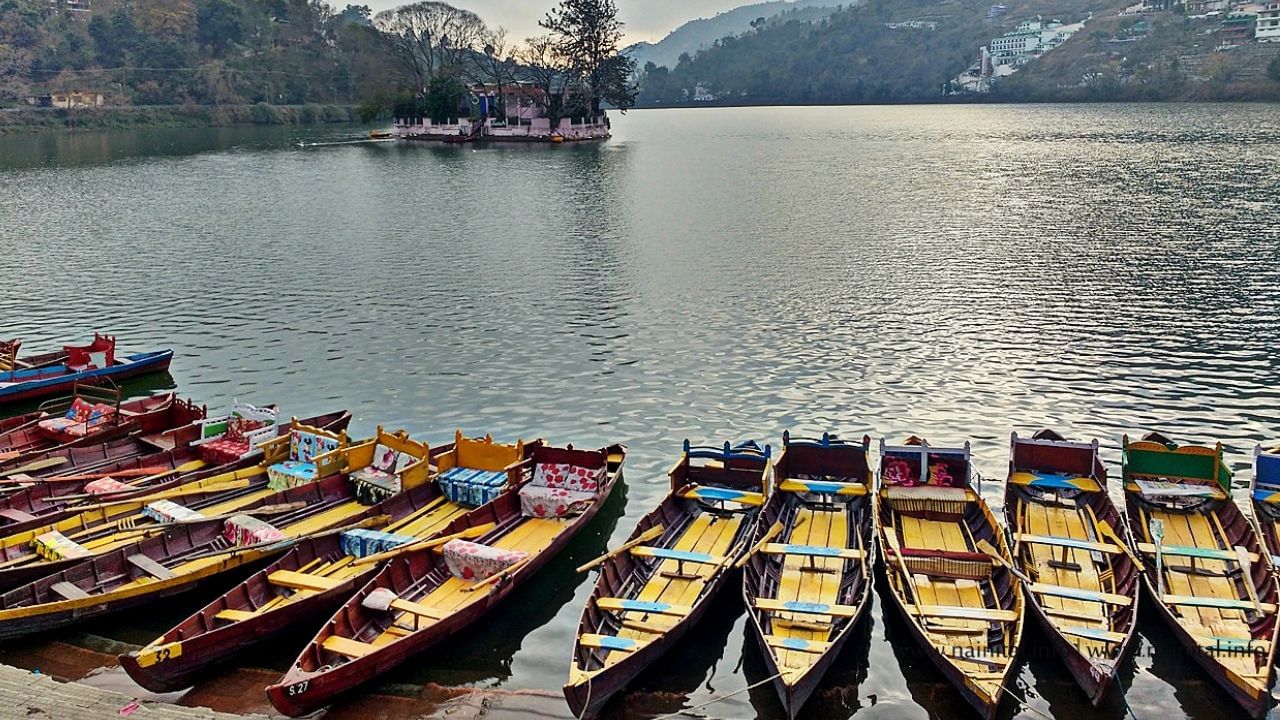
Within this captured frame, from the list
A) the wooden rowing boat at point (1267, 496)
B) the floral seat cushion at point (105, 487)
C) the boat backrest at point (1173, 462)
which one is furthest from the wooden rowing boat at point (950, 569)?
the floral seat cushion at point (105, 487)

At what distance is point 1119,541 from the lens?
20.1 m

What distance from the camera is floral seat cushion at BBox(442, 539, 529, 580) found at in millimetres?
19922

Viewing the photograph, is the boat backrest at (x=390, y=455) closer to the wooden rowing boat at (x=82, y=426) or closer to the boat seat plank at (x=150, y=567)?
the boat seat plank at (x=150, y=567)

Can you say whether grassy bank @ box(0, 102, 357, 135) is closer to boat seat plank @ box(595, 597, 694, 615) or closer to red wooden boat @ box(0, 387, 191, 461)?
red wooden boat @ box(0, 387, 191, 461)

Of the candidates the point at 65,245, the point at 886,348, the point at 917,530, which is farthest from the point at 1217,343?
the point at 65,245

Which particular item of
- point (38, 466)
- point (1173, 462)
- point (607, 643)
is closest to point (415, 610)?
point (607, 643)

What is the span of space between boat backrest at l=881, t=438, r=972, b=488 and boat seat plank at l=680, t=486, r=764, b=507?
2.95 m

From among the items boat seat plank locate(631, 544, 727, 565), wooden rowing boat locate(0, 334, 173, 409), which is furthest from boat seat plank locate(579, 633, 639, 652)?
wooden rowing boat locate(0, 334, 173, 409)

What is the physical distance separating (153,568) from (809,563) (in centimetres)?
1254

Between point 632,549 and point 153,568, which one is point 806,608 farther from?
point 153,568

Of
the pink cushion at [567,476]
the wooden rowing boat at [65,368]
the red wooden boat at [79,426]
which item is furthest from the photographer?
the wooden rowing boat at [65,368]

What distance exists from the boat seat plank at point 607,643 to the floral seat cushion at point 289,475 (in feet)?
31.9

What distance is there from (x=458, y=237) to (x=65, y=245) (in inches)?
922

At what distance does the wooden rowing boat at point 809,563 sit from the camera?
16.9 meters
